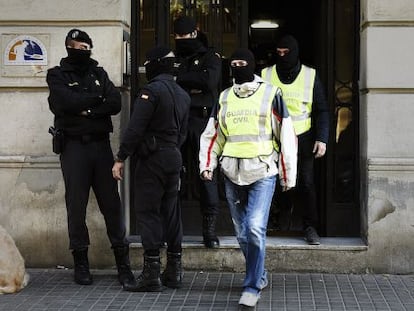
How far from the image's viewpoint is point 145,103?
6.96 metres

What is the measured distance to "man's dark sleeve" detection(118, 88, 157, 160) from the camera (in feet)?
22.8

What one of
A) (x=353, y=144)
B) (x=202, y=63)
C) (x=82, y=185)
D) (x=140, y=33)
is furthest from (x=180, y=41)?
(x=353, y=144)

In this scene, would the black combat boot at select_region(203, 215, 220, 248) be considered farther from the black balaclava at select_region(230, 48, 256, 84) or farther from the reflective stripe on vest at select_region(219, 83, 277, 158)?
the black balaclava at select_region(230, 48, 256, 84)

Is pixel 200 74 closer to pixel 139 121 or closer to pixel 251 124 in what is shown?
pixel 139 121

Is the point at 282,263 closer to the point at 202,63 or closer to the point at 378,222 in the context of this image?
the point at 378,222

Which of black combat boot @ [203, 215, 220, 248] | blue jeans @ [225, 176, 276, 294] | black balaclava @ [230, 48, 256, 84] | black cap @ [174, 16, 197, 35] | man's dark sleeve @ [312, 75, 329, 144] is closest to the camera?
blue jeans @ [225, 176, 276, 294]


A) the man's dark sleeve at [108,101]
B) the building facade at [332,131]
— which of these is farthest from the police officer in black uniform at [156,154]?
the building facade at [332,131]

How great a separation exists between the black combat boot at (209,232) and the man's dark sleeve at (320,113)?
4.33 feet

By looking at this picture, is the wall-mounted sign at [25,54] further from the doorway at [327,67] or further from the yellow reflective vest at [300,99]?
the yellow reflective vest at [300,99]

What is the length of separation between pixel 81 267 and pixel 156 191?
1107mm

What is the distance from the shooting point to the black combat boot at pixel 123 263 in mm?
7496

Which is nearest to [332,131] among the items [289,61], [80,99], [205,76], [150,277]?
[289,61]

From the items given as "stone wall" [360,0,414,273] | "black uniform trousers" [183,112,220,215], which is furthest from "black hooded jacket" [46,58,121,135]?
"stone wall" [360,0,414,273]

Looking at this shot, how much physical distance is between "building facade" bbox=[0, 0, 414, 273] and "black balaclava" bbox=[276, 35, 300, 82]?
2.32ft
